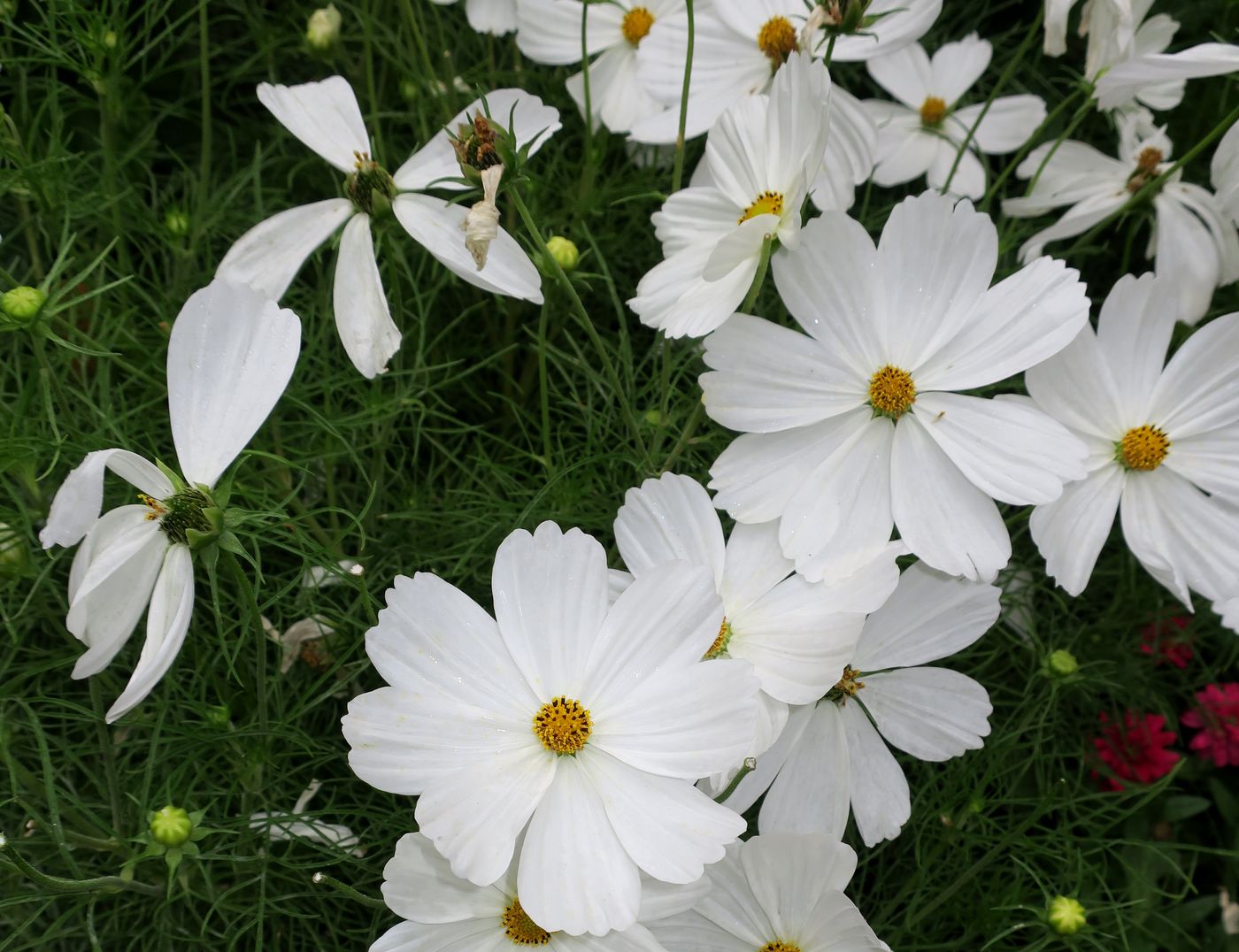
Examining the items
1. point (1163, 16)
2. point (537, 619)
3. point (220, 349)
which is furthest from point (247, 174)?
point (1163, 16)

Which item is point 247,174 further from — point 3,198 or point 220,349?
point 220,349

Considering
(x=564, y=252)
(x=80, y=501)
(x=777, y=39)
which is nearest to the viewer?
(x=80, y=501)

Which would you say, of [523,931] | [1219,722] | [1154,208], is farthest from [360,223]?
[1219,722]

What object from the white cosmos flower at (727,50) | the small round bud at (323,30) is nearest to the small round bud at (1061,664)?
the white cosmos flower at (727,50)

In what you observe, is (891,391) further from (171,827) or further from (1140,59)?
(171,827)

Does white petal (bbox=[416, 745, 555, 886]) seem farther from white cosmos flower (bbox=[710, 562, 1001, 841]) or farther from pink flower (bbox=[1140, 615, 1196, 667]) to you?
pink flower (bbox=[1140, 615, 1196, 667])

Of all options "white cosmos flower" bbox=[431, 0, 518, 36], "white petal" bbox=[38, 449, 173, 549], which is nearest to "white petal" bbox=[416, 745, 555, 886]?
"white petal" bbox=[38, 449, 173, 549]

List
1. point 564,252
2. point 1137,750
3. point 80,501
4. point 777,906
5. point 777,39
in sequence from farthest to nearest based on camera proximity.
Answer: point 1137,750 → point 777,39 → point 564,252 → point 777,906 → point 80,501
